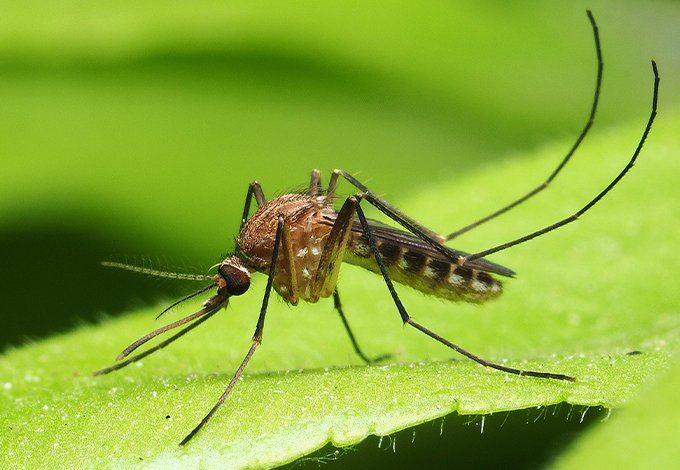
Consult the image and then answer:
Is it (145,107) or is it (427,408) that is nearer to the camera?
(427,408)

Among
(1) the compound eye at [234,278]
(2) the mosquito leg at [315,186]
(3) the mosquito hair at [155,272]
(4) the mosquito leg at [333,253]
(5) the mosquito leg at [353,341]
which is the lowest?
(5) the mosquito leg at [353,341]

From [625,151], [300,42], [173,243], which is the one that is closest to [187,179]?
[173,243]

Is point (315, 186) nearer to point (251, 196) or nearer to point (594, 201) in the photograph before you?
point (251, 196)

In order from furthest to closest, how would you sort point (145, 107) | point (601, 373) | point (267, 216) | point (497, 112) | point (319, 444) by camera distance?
point (497, 112) → point (145, 107) → point (267, 216) → point (601, 373) → point (319, 444)

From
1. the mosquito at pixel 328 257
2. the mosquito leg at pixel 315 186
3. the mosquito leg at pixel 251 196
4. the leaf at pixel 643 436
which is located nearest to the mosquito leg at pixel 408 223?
the mosquito at pixel 328 257

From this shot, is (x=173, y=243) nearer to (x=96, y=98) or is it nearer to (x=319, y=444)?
(x=96, y=98)

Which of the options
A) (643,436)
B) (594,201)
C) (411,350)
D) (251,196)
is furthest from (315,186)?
(643,436)

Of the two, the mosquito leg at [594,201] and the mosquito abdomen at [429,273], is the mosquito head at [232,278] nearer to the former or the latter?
the mosquito abdomen at [429,273]
